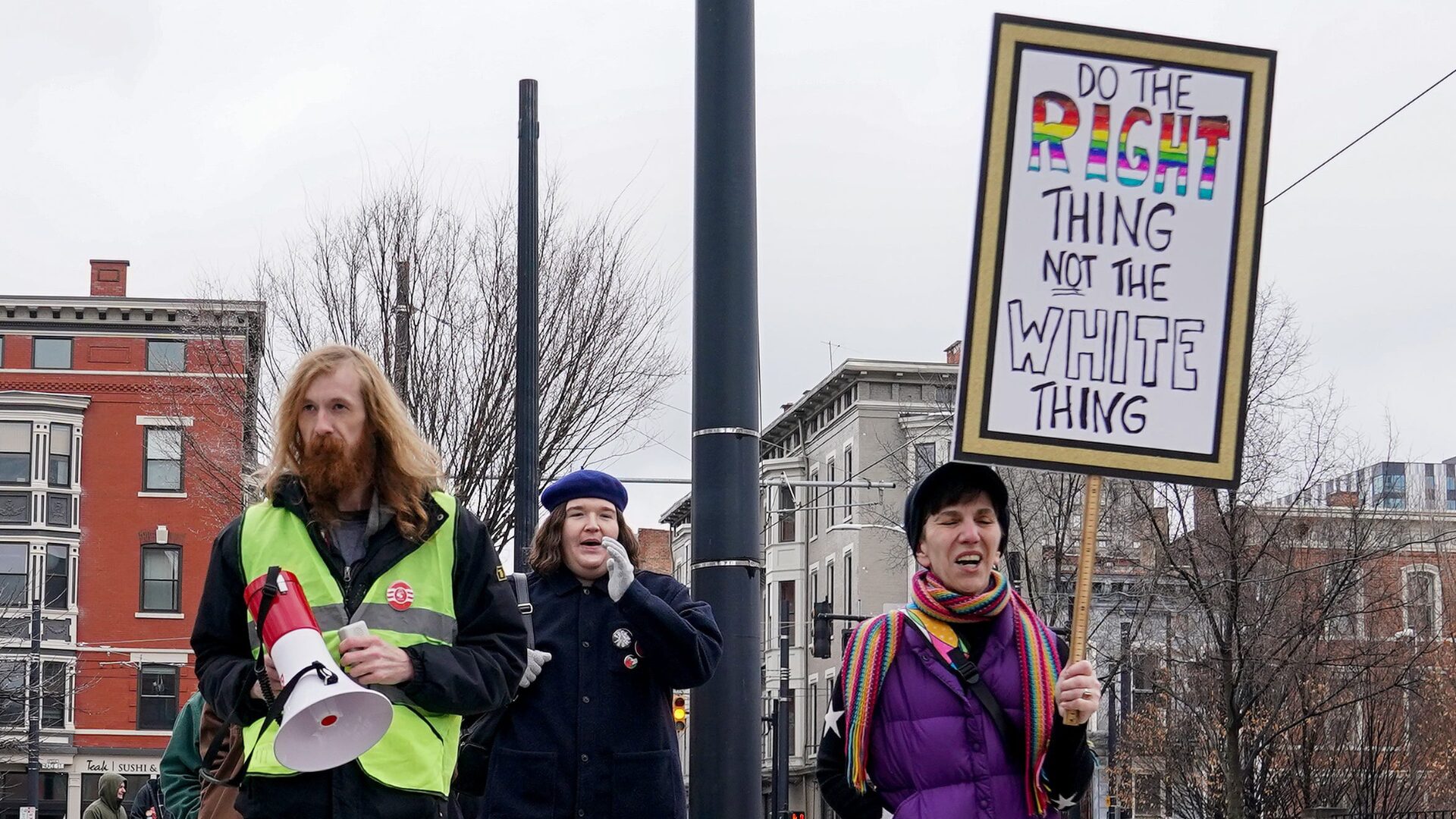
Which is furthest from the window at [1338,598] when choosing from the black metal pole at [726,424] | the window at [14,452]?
the window at [14,452]

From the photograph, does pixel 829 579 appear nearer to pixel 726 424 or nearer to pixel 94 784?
pixel 94 784

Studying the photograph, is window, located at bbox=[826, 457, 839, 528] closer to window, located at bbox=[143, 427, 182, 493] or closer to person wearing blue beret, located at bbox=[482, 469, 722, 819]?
window, located at bbox=[143, 427, 182, 493]

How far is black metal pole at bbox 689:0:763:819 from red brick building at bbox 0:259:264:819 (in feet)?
148

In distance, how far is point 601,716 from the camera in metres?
5.56

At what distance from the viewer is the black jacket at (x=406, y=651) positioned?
3902mm

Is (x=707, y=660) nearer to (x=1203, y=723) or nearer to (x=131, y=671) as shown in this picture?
(x=1203, y=723)

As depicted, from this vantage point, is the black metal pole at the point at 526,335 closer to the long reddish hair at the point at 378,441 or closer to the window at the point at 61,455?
the long reddish hair at the point at 378,441

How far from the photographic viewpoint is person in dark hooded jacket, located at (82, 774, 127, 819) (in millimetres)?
13312

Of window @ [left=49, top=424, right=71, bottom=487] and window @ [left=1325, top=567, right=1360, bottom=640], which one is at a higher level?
window @ [left=49, top=424, right=71, bottom=487]

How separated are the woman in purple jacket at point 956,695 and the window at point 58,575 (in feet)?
167

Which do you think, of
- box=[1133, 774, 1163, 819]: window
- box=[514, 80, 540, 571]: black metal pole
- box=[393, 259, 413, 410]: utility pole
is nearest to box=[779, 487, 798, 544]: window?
box=[1133, 774, 1163, 819]: window

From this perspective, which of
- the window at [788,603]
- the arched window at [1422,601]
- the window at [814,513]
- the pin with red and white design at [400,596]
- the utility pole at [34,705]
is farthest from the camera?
the window at [788,603]

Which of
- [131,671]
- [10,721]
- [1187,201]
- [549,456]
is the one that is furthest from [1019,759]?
[131,671]

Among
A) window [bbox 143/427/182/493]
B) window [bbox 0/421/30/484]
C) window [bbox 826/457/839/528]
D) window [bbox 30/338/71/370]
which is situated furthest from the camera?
window [bbox 826/457/839/528]
